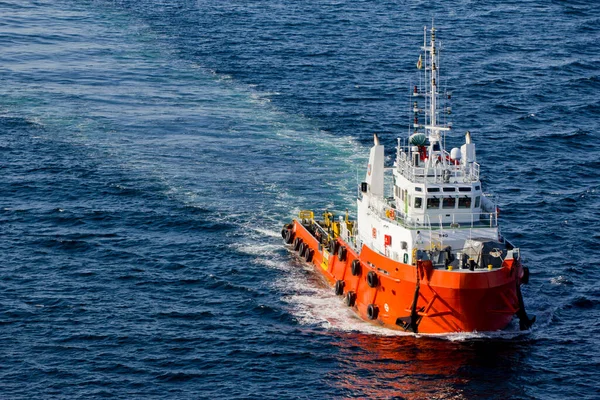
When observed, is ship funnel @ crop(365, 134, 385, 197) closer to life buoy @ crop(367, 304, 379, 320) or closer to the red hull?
the red hull

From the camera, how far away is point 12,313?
7862 centimetres

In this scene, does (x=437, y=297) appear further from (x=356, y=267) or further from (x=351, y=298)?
(x=351, y=298)

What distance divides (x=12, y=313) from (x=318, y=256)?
23792 mm

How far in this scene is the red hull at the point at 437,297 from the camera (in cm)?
7250

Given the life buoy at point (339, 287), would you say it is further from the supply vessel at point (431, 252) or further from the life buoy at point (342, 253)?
the life buoy at point (342, 253)

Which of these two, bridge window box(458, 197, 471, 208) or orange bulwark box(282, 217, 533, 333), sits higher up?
bridge window box(458, 197, 471, 208)

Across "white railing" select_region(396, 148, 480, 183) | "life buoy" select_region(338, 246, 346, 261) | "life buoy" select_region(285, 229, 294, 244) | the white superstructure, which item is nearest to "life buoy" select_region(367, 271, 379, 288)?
the white superstructure

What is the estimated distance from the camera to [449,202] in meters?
77.3

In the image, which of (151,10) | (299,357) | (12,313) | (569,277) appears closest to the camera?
(299,357)

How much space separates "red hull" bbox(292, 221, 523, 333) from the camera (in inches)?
2854

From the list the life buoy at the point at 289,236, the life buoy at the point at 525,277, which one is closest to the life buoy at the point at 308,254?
the life buoy at the point at 289,236

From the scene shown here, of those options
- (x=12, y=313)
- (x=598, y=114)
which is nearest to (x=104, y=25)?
(x=598, y=114)

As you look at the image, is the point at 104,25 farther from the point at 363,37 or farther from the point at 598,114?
the point at 598,114

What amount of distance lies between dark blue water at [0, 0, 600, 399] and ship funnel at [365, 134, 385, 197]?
8.57m
